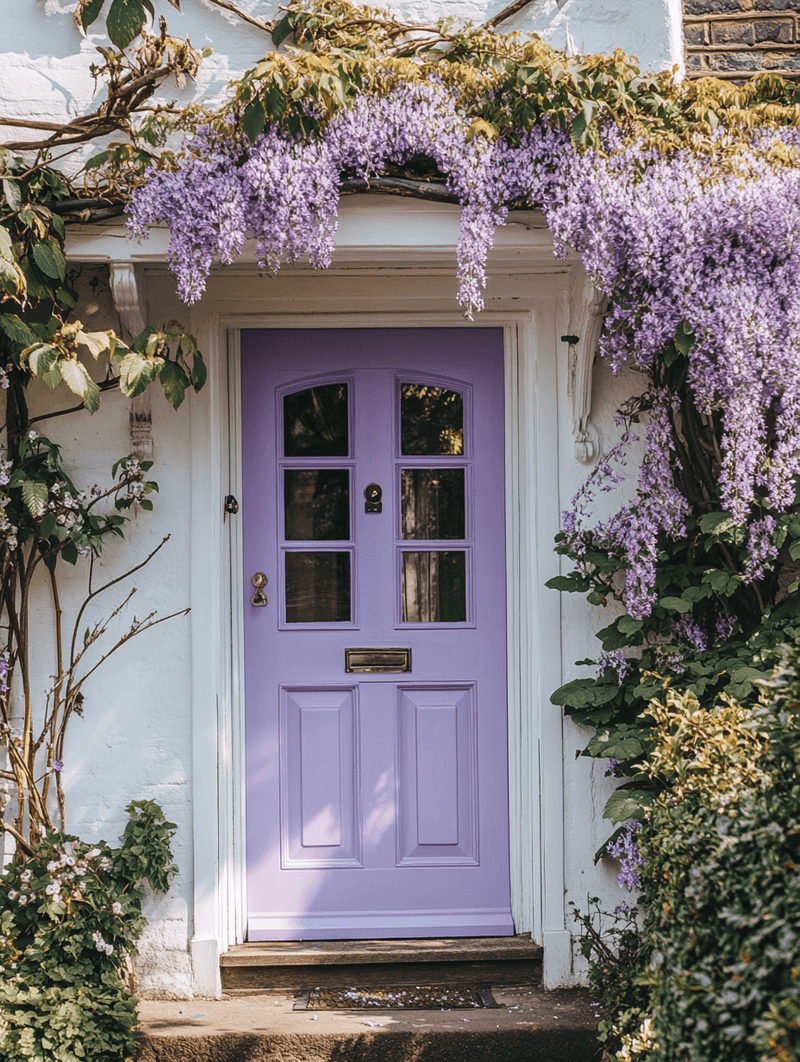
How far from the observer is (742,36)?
11.0 ft

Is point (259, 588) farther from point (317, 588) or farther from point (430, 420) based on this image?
point (430, 420)

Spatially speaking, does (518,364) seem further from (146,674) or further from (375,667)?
(146,674)

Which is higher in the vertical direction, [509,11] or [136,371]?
[509,11]

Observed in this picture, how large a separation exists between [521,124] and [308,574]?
5.67 ft

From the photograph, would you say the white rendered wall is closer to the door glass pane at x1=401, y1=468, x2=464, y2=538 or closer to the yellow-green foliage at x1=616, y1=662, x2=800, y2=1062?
the door glass pane at x1=401, y1=468, x2=464, y2=538

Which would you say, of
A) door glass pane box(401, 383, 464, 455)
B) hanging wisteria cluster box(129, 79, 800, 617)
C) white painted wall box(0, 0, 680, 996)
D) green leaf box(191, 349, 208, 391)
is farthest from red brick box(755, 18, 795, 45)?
green leaf box(191, 349, 208, 391)

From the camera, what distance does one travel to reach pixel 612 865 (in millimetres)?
3201

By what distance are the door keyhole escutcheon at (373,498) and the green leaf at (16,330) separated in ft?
4.17

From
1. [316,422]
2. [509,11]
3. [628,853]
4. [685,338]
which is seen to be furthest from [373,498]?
[509,11]

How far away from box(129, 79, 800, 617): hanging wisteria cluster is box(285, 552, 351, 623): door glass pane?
43.5 inches

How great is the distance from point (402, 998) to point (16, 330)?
8.47 feet

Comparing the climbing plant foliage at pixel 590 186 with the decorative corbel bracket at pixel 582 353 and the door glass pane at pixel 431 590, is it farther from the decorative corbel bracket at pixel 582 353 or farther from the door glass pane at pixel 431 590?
the door glass pane at pixel 431 590

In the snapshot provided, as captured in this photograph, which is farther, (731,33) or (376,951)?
(731,33)

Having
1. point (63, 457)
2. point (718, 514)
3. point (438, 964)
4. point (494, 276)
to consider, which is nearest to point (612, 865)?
point (438, 964)
